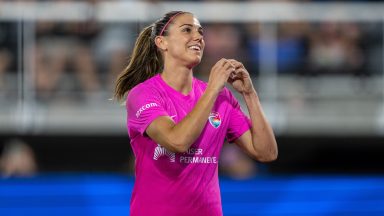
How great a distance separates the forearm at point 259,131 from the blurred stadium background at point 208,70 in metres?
4.73

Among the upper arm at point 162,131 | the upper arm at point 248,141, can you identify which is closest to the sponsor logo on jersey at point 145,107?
the upper arm at point 162,131

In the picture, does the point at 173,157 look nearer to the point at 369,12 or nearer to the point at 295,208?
the point at 295,208

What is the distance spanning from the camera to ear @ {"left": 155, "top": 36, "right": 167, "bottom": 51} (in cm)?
476

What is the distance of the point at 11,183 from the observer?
7.30 meters

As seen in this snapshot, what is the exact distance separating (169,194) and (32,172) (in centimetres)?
483

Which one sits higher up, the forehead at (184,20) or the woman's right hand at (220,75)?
the forehead at (184,20)

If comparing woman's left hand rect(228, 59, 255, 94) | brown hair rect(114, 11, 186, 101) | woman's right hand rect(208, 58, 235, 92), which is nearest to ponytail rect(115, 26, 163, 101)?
brown hair rect(114, 11, 186, 101)

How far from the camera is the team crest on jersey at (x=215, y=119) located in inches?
183

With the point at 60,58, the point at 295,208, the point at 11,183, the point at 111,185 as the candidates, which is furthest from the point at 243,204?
the point at 60,58

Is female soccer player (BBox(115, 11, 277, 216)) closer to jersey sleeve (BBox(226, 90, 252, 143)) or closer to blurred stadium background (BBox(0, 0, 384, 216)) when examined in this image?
jersey sleeve (BBox(226, 90, 252, 143))

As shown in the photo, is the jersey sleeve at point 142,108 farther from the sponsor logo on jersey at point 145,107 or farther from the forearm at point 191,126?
the forearm at point 191,126

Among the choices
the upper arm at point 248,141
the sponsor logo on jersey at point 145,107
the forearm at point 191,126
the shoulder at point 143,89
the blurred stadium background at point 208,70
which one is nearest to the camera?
the forearm at point 191,126

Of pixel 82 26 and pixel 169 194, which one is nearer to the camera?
pixel 169 194

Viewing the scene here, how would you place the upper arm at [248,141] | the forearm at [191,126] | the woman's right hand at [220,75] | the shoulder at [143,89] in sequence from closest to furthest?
1. the forearm at [191,126]
2. the woman's right hand at [220,75]
3. the shoulder at [143,89]
4. the upper arm at [248,141]
